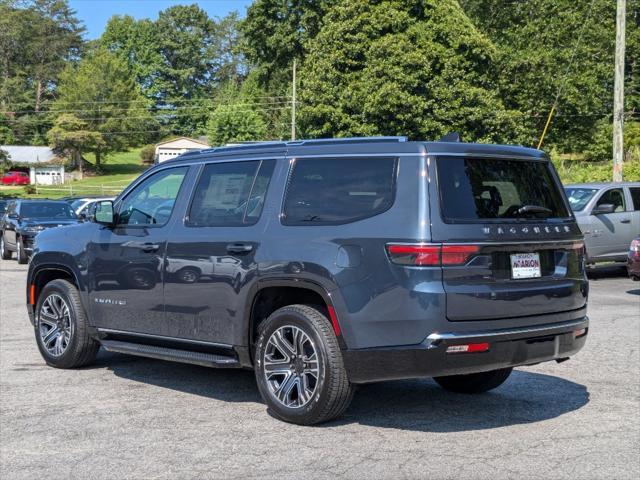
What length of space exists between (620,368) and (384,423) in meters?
3.28

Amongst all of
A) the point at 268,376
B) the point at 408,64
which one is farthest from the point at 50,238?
the point at 408,64

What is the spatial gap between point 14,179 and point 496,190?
94829 millimetres

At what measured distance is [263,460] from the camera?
5.29m

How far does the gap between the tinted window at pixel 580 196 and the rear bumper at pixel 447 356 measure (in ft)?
43.3

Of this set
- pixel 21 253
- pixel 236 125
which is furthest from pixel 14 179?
pixel 21 253

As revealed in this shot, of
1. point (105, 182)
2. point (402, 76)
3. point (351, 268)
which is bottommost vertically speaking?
point (351, 268)

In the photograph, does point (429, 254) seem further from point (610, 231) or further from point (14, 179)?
point (14, 179)

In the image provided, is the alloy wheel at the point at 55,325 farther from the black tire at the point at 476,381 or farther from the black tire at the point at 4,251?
the black tire at the point at 4,251

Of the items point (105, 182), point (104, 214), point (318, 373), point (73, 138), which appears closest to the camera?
point (318, 373)

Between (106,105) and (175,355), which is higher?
(106,105)

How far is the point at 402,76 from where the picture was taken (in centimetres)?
4178

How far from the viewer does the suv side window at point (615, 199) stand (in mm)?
18672

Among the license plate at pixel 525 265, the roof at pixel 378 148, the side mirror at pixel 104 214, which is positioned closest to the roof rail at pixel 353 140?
the roof at pixel 378 148

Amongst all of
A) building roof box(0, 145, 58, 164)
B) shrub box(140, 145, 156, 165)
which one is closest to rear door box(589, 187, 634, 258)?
shrub box(140, 145, 156, 165)
